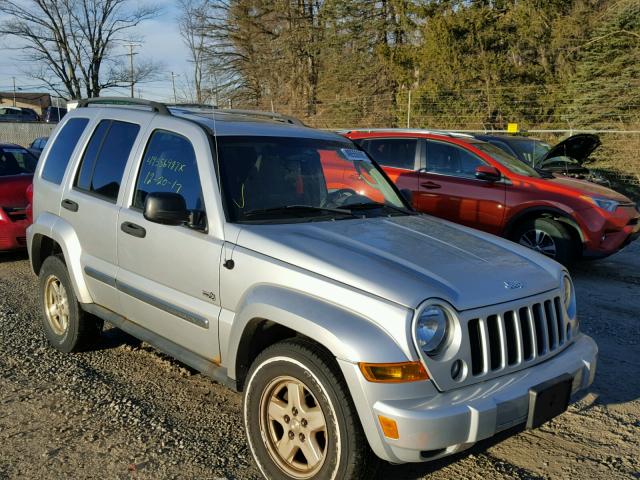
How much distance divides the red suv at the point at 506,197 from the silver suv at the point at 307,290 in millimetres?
4201

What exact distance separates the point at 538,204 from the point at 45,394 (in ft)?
20.8

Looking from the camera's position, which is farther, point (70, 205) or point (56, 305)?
point (56, 305)

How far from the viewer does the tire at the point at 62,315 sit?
16.1 ft

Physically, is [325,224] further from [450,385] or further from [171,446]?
[171,446]

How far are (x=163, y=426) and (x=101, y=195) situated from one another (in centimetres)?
174

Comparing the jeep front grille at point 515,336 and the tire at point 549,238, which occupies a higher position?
the jeep front grille at point 515,336

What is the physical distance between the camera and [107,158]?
4.64 metres

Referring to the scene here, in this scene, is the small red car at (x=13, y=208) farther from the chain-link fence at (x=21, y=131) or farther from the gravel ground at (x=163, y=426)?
the chain-link fence at (x=21, y=131)

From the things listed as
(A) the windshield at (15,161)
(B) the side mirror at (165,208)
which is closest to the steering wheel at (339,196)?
(B) the side mirror at (165,208)

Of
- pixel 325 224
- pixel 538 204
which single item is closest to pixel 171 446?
pixel 325 224

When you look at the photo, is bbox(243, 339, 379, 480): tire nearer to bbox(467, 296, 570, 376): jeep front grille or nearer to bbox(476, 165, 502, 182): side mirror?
bbox(467, 296, 570, 376): jeep front grille

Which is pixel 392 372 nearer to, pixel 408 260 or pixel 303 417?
pixel 303 417

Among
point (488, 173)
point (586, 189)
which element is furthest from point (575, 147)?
point (488, 173)

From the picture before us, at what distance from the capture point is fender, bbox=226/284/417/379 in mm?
2695
